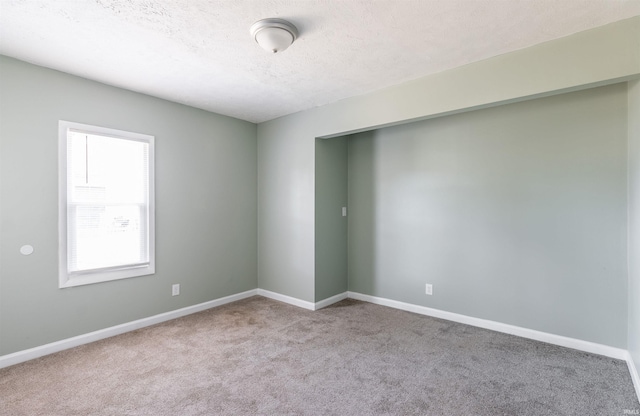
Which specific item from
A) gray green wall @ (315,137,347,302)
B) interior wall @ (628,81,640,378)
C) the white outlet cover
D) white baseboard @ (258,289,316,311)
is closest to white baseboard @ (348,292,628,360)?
interior wall @ (628,81,640,378)

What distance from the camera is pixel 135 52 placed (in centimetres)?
252

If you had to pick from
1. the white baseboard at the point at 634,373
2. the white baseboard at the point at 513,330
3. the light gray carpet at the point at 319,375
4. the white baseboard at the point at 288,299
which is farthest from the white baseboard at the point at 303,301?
the white baseboard at the point at 634,373

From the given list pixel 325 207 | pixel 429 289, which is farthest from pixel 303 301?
pixel 429 289

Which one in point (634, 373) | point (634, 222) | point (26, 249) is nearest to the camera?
point (634, 373)

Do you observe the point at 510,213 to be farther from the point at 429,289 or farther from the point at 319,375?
the point at 319,375

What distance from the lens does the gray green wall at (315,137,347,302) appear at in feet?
13.4

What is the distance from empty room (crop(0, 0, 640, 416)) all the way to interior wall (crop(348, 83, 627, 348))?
2 cm

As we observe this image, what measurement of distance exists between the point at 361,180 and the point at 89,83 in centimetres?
322

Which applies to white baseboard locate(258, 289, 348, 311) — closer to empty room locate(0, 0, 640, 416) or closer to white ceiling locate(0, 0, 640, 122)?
empty room locate(0, 0, 640, 416)

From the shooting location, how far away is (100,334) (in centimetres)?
312

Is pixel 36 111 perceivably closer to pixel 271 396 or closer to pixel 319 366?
pixel 271 396

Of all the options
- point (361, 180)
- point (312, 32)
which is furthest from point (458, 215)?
point (312, 32)

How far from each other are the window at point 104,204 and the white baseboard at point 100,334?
51 cm

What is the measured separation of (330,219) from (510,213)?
208 centimetres
